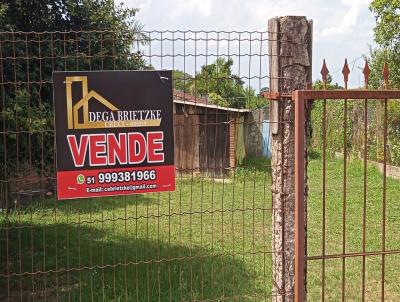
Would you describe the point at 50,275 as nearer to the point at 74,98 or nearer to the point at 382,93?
the point at 74,98

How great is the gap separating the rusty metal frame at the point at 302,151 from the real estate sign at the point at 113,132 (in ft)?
2.91

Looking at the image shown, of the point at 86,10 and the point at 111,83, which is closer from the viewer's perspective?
the point at 111,83

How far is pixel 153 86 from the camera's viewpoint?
11.9 ft

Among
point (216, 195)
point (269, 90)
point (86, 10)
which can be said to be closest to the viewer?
point (269, 90)

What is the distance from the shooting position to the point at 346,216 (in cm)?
979

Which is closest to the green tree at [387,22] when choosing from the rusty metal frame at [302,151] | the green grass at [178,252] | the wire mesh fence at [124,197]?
the green grass at [178,252]

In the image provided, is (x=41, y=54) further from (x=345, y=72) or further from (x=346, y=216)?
(x=346, y=216)

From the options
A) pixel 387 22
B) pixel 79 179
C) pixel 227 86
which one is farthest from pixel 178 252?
pixel 387 22

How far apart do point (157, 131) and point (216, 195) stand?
29.1 feet

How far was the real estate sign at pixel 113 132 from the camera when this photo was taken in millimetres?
3490

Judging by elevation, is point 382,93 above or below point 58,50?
below

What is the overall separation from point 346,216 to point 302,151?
6720 millimetres

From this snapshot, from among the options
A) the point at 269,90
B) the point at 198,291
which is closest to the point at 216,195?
the point at 198,291

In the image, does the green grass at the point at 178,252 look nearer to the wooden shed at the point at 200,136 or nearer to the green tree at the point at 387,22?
the wooden shed at the point at 200,136
